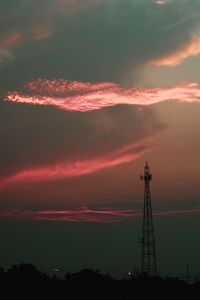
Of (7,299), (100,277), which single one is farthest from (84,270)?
(7,299)

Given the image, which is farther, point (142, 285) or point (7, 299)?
point (142, 285)

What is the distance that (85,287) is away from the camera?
75.6 meters

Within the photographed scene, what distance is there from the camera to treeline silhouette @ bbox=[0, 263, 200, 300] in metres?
72.3

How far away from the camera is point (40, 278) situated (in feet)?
253

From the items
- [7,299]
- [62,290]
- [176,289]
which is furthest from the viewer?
[176,289]

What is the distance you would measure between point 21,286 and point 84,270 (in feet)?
37.3

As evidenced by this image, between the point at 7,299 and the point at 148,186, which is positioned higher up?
the point at 148,186

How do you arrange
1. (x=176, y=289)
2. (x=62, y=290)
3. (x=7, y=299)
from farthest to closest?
(x=176, y=289), (x=62, y=290), (x=7, y=299)

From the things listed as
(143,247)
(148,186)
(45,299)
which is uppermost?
(148,186)

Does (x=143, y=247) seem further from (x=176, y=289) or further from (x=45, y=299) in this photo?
(x=45, y=299)

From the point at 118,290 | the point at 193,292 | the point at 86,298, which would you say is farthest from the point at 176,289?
the point at 86,298

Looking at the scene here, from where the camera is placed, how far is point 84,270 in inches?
3228

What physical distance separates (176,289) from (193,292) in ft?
7.30

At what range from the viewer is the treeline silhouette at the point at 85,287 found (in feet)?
237
